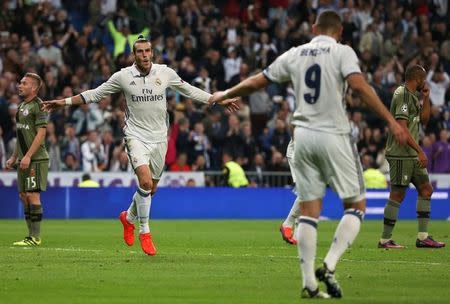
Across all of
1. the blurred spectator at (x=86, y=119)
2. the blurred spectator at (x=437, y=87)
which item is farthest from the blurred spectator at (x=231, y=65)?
the blurred spectator at (x=437, y=87)

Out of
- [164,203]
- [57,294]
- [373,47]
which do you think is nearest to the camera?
[57,294]

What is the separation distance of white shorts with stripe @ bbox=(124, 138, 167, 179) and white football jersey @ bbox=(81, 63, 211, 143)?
0.08 m

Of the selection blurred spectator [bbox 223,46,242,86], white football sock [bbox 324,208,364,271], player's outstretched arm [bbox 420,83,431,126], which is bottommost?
white football sock [bbox 324,208,364,271]

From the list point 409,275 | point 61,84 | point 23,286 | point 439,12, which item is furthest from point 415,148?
point 439,12

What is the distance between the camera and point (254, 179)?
29891mm

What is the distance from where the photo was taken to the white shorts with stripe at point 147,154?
15344 millimetres

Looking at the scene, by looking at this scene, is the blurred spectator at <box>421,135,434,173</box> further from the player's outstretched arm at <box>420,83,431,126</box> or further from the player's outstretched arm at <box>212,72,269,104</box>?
the player's outstretched arm at <box>212,72,269,104</box>

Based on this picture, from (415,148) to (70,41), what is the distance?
16372 millimetres

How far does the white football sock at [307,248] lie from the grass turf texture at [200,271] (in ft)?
0.63

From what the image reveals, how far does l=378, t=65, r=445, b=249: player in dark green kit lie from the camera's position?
16500mm

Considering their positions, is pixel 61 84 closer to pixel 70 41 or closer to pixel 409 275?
pixel 70 41

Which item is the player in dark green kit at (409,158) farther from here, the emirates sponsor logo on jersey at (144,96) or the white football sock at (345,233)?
the white football sock at (345,233)

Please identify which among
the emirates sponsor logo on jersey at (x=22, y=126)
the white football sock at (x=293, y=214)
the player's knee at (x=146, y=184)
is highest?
the emirates sponsor logo on jersey at (x=22, y=126)

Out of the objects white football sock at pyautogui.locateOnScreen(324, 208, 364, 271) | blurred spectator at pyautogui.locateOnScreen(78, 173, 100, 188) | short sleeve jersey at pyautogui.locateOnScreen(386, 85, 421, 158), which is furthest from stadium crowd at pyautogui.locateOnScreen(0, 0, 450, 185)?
white football sock at pyautogui.locateOnScreen(324, 208, 364, 271)
